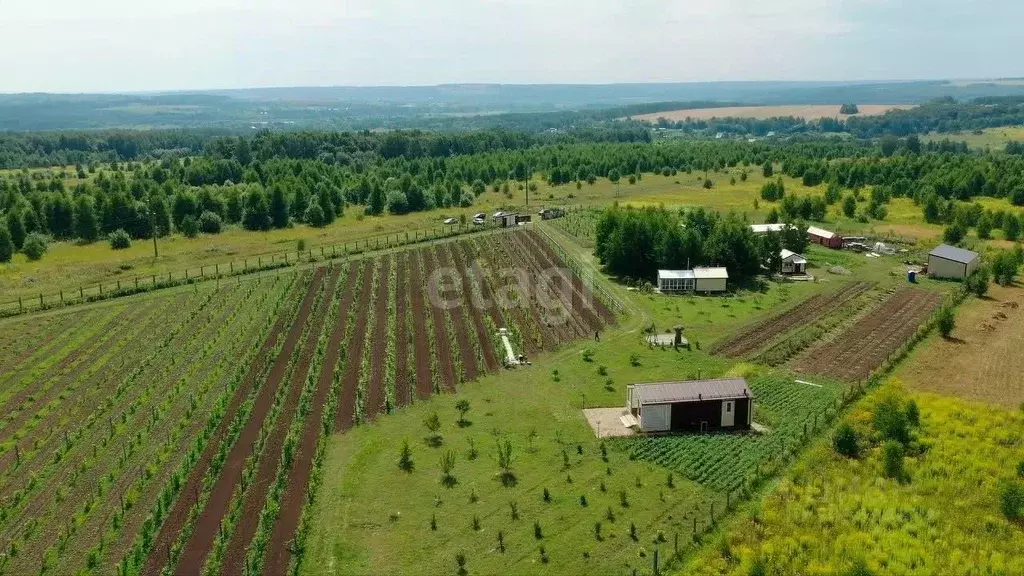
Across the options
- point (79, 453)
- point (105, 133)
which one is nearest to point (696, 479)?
point (79, 453)

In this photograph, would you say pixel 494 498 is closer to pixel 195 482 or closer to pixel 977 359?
pixel 195 482

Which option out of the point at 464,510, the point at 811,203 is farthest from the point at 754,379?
the point at 811,203

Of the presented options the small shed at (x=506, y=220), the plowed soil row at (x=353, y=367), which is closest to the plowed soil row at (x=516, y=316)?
the plowed soil row at (x=353, y=367)

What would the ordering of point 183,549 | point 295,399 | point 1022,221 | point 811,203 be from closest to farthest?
1. point 183,549
2. point 295,399
3. point 1022,221
4. point 811,203

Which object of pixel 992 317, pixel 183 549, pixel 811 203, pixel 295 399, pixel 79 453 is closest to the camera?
pixel 183 549

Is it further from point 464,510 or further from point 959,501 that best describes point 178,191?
point 959,501

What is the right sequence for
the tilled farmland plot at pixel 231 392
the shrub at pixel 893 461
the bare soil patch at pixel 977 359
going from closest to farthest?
the tilled farmland plot at pixel 231 392 → the shrub at pixel 893 461 → the bare soil patch at pixel 977 359

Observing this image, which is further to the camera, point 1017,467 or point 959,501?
point 1017,467

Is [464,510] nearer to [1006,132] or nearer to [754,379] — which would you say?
[754,379]

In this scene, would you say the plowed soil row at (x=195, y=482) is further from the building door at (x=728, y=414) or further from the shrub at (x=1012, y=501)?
the shrub at (x=1012, y=501)
